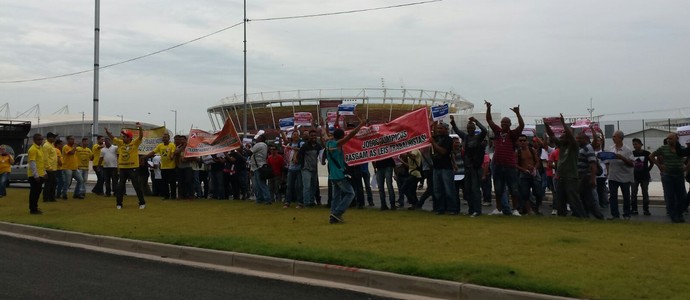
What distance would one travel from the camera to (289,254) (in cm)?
801

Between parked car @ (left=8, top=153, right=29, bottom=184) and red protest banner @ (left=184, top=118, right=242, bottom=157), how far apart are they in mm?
14877

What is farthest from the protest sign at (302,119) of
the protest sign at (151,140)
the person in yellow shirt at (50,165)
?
the person in yellow shirt at (50,165)

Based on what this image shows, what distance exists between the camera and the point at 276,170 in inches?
590

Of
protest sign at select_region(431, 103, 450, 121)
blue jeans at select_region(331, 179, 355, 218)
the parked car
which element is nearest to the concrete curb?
blue jeans at select_region(331, 179, 355, 218)

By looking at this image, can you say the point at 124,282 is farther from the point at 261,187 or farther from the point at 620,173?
the point at 620,173

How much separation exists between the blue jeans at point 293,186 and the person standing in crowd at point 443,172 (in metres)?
3.25

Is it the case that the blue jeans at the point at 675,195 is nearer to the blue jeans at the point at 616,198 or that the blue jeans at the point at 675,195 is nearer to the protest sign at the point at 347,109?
the blue jeans at the point at 616,198

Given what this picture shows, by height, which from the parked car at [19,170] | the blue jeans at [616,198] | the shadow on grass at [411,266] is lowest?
the shadow on grass at [411,266]

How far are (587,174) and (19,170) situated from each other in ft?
80.3

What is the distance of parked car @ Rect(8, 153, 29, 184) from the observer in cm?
2776

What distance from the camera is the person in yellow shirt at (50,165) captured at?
48.8ft

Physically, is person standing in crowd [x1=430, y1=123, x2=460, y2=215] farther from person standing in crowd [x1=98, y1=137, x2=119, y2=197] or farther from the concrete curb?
person standing in crowd [x1=98, y1=137, x2=119, y2=197]

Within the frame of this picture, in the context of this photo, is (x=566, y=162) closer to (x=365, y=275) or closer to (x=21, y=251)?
(x=365, y=275)

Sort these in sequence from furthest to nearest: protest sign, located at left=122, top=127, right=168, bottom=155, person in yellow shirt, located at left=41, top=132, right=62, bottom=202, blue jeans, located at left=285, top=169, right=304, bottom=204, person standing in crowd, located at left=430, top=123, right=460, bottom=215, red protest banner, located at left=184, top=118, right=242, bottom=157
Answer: protest sign, located at left=122, top=127, right=168, bottom=155, red protest banner, located at left=184, top=118, right=242, bottom=157, person in yellow shirt, located at left=41, top=132, right=62, bottom=202, blue jeans, located at left=285, top=169, right=304, bottom=204, person standing in crowd, located at left=430, top=123, right=460, bottom=215
